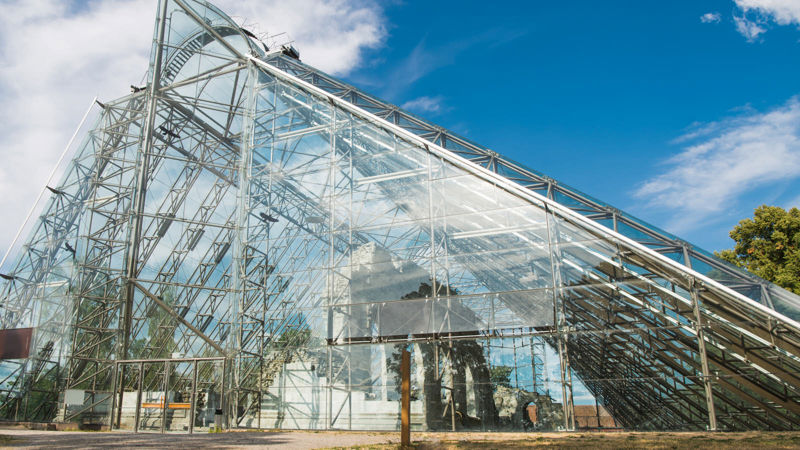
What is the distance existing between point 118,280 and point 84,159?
7.81m

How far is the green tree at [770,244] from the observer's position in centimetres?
2525

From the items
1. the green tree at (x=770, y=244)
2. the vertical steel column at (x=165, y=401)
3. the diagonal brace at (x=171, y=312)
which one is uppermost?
the green tree at (x=770, y=244)

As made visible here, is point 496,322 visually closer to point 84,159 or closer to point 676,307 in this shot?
point 676,307

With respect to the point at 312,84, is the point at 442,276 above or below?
below

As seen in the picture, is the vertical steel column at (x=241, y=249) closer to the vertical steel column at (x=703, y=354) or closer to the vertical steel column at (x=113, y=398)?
the vertical steel column at (x=113, y=398)

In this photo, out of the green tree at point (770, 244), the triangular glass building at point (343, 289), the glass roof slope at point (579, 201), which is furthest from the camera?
the green tree at point (770, 244)

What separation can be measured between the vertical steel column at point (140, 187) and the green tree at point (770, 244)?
74.8 ft

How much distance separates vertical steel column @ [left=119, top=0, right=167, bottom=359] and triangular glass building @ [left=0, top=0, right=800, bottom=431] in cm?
8

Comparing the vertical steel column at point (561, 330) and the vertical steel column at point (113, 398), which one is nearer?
the vertical steel column at point (561, 330)

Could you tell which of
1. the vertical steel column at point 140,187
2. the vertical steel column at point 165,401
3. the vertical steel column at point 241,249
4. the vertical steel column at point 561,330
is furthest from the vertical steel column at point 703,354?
the vertical steel column at point 140,187

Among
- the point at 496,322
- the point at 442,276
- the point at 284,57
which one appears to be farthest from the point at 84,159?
the point at 496,322

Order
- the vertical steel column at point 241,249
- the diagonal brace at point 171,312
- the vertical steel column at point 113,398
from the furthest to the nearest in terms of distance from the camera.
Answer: the diagonal brace at point 171,312 < the vertical steel column at point 113,398 < the vertical steel column at point 241,249

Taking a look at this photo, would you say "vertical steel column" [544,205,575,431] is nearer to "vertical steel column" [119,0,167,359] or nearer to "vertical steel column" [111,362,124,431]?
"vertical steel column" [111,362,124,431]

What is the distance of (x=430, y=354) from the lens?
14.8m
